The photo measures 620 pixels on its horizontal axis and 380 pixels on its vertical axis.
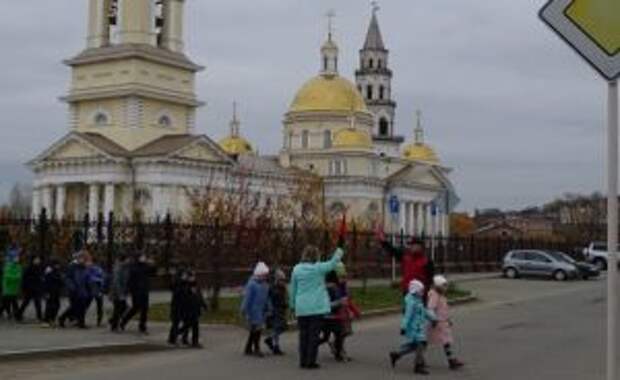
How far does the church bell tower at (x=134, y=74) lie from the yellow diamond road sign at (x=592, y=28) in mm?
78823

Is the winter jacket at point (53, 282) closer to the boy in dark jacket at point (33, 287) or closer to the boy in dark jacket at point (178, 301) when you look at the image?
the boy in dark jacket at point (33, 287)

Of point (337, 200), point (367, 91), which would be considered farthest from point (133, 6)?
point (367, 91)

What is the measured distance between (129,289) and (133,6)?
65.2 metres

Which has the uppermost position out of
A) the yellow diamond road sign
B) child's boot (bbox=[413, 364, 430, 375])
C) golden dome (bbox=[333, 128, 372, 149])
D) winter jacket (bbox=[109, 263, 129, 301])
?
golden dome (bbox=[333, 128, 372, 149])

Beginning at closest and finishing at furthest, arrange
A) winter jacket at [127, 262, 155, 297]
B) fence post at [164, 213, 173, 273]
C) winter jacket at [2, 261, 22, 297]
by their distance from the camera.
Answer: winter jacket at [127, 262, 155, 297]
winter jacket at [2, 261, 22, 297]
fence post at [164, 213, 173, 273]

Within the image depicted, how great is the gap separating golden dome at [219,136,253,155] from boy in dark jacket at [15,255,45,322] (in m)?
Result: 93.4

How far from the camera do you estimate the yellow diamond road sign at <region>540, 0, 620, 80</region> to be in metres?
5.26

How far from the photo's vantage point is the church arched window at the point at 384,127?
133 metres

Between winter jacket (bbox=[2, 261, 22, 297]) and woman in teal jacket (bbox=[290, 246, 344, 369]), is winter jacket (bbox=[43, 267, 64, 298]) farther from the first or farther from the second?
woman in teal jacket (bbox=[290, 246, 344, 369])

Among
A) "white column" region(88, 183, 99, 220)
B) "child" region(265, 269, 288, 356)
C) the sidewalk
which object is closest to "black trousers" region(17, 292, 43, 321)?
the sidewalk

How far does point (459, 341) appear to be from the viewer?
1953cm

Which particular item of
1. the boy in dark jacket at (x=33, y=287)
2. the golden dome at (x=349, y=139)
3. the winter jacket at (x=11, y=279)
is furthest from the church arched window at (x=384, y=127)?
the winter jacket at (x=11, y=279)

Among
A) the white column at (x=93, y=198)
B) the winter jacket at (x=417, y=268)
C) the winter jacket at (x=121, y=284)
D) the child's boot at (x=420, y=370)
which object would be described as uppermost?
the white column at (x=93, y=198)

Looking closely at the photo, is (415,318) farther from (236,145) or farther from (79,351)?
(236,145)
